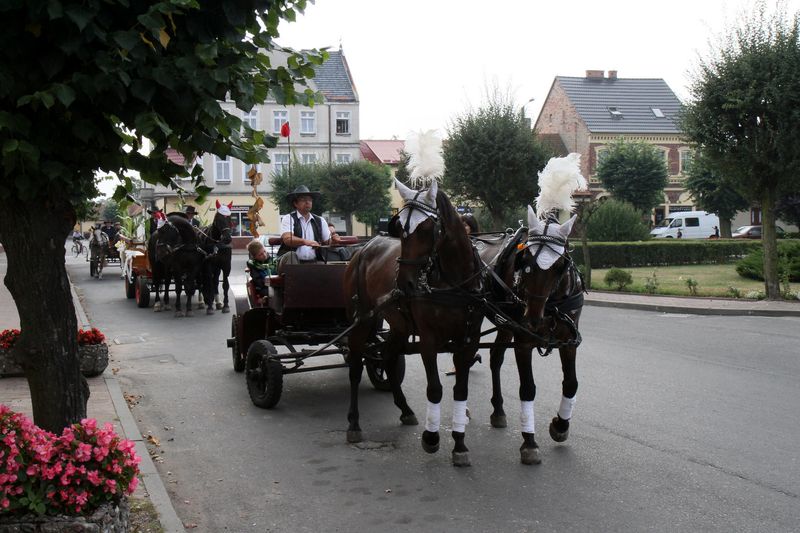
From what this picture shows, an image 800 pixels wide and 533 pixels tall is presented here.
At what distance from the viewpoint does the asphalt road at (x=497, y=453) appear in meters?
5.25

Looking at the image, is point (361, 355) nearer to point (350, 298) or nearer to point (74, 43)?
point (350, 298)

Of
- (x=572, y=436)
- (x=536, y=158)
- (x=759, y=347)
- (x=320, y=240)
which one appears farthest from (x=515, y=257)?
(x=536, y=158)

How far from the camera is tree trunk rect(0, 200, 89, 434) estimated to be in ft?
14.9

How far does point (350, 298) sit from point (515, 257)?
1981 millimetres

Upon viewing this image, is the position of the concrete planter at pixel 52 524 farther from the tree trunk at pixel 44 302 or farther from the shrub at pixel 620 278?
the shrub at pixel 620 278

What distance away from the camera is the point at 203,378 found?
10.2 metres

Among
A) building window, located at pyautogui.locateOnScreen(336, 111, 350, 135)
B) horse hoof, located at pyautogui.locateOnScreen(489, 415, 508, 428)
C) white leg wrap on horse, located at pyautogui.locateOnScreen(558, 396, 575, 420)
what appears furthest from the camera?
building window, located at pyautogui.locateOnScreen(336, 111, 350, 135)

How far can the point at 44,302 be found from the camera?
462cm

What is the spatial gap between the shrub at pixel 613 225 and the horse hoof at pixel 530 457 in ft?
94.4

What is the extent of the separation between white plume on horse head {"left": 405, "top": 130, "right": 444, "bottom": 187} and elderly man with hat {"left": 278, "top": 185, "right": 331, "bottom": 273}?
199 centimetres

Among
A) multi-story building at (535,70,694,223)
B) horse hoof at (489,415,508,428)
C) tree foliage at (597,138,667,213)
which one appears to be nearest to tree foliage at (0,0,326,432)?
horse hoof at (489,415,508,428)

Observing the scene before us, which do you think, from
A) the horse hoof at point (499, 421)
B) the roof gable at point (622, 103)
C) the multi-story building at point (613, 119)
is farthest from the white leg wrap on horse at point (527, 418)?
the roof gable at point (622, 103)

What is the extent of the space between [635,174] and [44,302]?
161ft

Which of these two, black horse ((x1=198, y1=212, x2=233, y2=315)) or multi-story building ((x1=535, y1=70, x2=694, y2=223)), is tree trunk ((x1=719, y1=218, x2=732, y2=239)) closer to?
multi-story building ((x1=535, y1=70, x2=694, y2=223))
